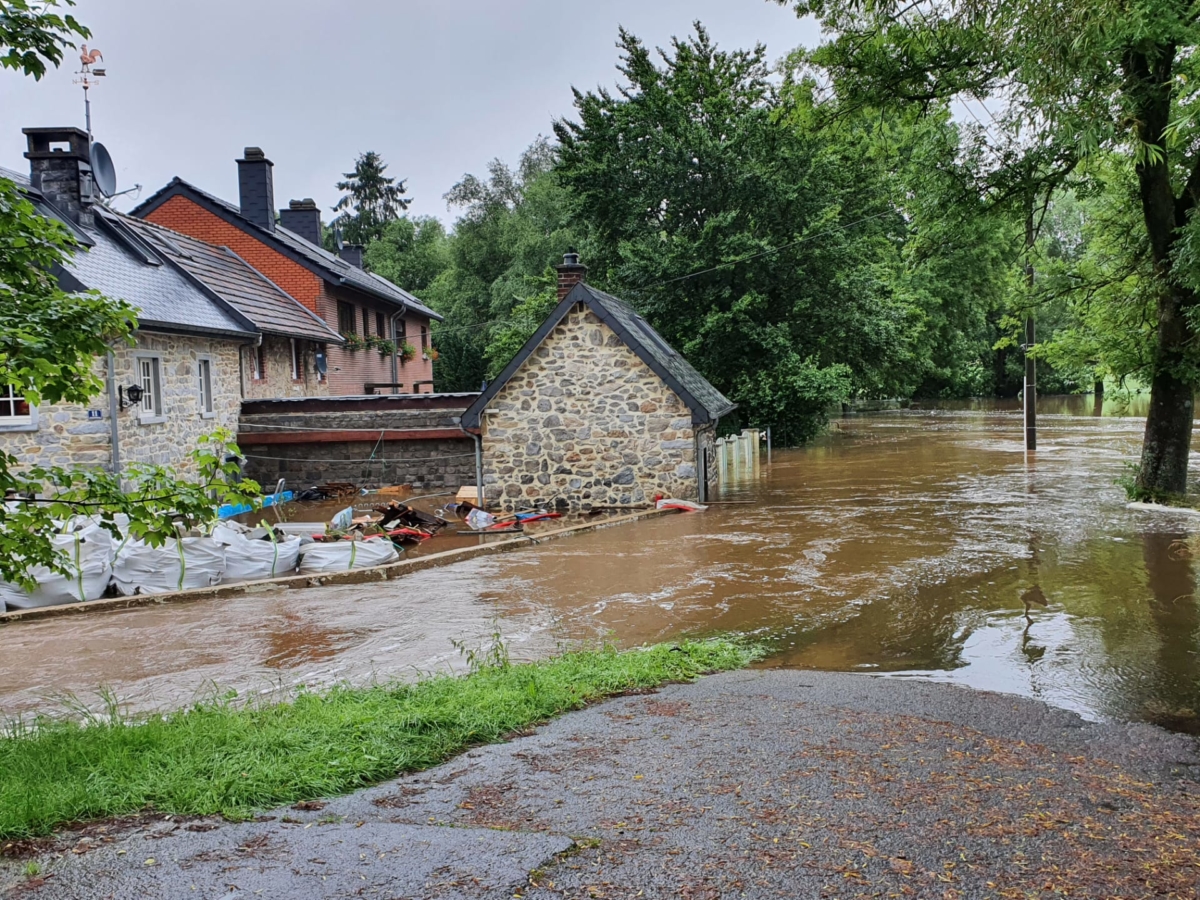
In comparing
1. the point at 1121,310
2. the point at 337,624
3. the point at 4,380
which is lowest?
the point at 337,624

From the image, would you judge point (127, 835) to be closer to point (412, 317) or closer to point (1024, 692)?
A: point (1024, 692)

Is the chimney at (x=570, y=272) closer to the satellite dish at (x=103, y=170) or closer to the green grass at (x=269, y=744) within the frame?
the satellite dish at (x=103, y=170)

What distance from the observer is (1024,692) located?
7742mm

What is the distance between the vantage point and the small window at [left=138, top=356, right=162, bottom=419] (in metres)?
20.4

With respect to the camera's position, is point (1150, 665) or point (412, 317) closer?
point (1150, 665)

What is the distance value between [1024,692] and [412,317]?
3498 cm

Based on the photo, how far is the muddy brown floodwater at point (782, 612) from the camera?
28.3 feet

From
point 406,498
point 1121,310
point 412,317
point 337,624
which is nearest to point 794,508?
point 1121,310

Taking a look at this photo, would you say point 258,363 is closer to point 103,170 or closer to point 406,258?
point 103,170

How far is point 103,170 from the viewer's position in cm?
2342

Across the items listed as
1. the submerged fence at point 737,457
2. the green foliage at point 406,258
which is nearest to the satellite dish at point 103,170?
the submerged fence at point 737,457

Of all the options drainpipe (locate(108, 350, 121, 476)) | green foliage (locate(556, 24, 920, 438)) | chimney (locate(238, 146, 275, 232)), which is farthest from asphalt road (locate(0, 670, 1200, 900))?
chimney (locate(238, 146, 275, 232))

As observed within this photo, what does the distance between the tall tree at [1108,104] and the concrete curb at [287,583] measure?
30.4 feet

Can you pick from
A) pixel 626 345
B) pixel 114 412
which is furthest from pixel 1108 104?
pixel 114 412
